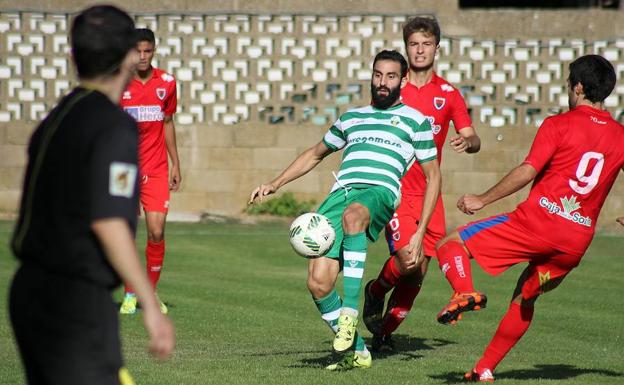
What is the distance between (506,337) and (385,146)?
1561 mm

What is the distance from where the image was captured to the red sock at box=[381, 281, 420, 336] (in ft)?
31.7

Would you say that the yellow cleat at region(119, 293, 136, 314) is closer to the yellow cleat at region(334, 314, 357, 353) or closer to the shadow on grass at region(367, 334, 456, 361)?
the shadow on grass at region(367, 334, 456, 361)

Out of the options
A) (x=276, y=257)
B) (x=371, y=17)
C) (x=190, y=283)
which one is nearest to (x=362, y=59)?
(x=371, y=17)

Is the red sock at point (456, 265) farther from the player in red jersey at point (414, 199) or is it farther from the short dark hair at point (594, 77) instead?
the player in red jersey at point (414, 199)

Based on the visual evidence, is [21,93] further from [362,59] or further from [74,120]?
[74,120]

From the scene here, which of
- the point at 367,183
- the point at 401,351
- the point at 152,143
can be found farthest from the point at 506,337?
the point at 152,143

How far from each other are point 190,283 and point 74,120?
10.2m

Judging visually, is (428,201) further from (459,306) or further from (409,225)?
(459,306)

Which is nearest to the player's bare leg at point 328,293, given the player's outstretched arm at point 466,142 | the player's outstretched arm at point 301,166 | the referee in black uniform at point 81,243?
the player's outstretched arm at point 301,166

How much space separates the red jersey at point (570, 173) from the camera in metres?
7.66

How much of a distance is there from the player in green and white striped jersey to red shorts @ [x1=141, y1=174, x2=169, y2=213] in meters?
2.97

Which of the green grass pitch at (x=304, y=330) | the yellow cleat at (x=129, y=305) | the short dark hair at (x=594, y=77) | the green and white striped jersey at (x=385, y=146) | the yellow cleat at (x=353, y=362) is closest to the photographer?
the short dark hair at (x=594, y=77)

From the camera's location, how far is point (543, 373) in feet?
28.1

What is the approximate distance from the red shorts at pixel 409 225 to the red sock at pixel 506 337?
1.30 meters
